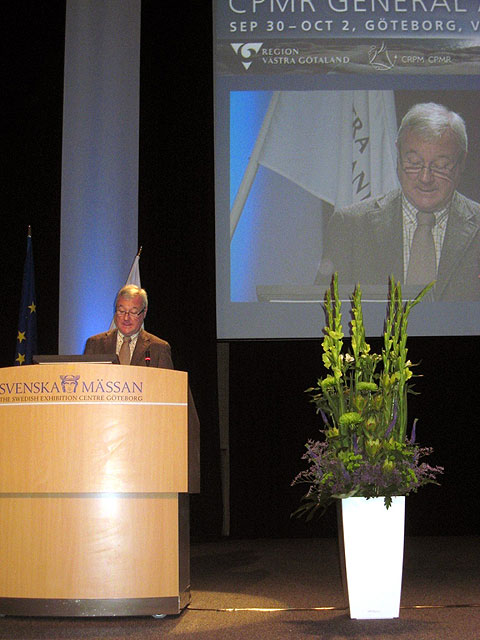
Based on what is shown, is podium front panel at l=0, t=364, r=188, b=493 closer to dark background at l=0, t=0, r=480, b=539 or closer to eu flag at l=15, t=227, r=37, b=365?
eu flag at l=15, t=227, r=37, b=365

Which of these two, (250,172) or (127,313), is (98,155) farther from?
(127,313)

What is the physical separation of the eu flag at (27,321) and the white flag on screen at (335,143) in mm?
1780

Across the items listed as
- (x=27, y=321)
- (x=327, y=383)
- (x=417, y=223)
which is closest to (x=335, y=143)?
(x=417, y=223)

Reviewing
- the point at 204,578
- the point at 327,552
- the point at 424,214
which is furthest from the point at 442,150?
the point at 204,578

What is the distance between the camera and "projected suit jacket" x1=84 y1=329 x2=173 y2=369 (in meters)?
3.56

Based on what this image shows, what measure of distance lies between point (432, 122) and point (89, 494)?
369 cm

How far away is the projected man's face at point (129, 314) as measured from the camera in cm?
348

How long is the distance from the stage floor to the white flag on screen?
242 cm

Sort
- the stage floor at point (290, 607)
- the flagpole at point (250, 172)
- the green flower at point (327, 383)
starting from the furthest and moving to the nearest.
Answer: the flagpole at point (250, 172), the green flower at point (327, 383), the stage floor at point (290, 607)

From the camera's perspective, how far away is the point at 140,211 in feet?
19.3

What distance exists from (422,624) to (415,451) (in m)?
0.61

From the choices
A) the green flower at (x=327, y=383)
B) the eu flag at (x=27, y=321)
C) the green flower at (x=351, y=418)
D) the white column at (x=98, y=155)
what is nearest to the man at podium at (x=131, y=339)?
the green flower at (x=327, y=383)

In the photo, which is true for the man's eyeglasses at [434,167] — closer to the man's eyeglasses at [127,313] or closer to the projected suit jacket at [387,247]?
the projected suit jacket at [387,247]

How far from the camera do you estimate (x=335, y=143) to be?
5.43 meters
